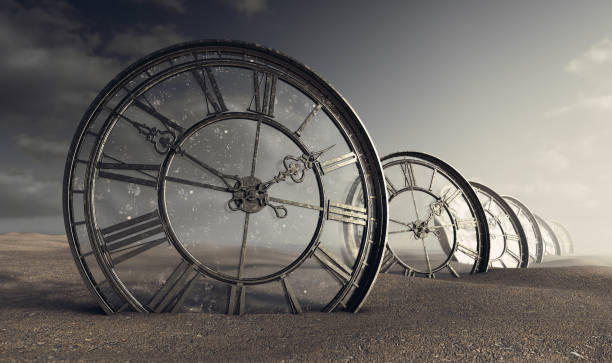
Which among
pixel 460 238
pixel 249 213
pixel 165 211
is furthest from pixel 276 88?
pixel 460 238

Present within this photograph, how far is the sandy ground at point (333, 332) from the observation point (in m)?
2.98

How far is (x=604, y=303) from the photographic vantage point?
5.39 m

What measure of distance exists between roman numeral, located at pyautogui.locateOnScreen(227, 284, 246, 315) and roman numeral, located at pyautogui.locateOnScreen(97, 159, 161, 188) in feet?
5.54

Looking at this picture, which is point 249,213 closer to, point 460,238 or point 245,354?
point 245,354

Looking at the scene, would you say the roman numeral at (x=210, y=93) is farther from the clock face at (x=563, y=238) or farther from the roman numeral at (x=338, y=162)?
the clock face at (x=563, y=238)

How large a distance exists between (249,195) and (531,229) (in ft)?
62.3

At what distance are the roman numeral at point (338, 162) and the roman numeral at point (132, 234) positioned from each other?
2.27 metres

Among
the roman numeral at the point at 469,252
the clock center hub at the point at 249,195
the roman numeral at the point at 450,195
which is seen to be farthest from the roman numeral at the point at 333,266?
the roman numeral at the point at 469,252

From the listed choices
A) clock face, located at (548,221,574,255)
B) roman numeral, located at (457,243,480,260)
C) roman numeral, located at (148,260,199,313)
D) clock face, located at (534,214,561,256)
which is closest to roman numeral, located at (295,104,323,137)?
roman numeral, located at (148,260,199,313)

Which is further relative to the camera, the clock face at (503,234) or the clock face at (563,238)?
the clock face at (563,238)

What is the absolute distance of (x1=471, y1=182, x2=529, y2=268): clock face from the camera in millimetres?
13266

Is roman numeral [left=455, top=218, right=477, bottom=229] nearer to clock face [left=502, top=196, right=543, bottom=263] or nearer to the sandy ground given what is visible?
the sandy ground

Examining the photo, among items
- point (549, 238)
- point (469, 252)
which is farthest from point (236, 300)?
point (549, 238)

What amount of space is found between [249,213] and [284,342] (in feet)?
5.46
